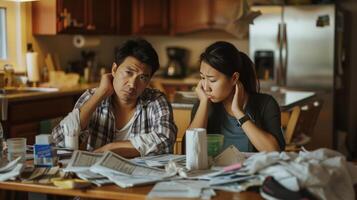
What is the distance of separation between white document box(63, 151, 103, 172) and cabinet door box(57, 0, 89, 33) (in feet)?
10.6

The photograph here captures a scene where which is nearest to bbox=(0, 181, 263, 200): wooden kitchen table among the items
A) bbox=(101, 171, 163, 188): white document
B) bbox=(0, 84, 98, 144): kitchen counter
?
bbox=(101, 171, 163, 188): white document

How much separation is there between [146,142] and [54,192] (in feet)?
1.96

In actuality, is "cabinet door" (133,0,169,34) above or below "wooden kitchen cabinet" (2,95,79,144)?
above

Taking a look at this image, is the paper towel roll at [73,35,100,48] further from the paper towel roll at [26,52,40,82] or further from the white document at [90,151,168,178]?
the white document at [90,151,168,178]

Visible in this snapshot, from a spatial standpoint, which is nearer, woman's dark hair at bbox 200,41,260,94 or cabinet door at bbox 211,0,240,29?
woman's dark hair at bbox 200,41,260,94

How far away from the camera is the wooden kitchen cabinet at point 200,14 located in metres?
6.31

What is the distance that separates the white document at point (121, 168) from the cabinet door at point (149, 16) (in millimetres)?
4592

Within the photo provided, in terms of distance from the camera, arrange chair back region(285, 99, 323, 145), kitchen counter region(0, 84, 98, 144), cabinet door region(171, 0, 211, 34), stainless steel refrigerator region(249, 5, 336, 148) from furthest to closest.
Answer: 1. cabinet door region(171, 0, 211, 34)
2. stainless steel refrigerator region(249, 5, 336, 148)
3. kitchen counter region(0, 84, 98, 144)
4. chair back region(285, 99, 323, 145)

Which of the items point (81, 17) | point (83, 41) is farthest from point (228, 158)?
point (83, 41)

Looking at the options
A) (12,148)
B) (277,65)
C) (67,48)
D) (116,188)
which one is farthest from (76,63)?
(116,188)

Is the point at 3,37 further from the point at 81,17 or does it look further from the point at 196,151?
the point at 196,151

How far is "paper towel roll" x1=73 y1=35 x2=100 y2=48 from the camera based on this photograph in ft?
18.9

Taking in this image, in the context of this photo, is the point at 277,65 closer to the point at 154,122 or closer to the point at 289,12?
the point at 289,12

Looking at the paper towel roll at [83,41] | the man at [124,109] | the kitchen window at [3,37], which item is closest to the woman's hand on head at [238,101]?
the man at [124,109]
